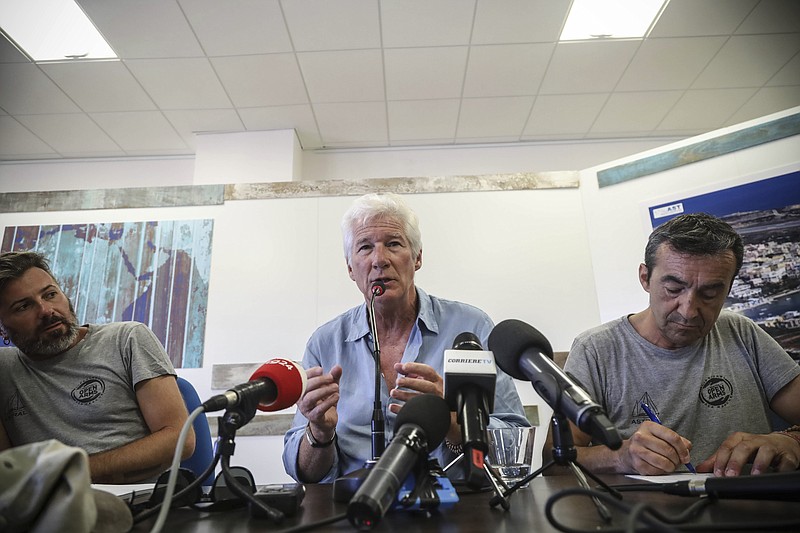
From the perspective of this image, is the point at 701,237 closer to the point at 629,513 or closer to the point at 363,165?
the point at 629,513

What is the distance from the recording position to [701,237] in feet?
4.17

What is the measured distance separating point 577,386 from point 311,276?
254 cm

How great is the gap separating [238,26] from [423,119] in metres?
1.47

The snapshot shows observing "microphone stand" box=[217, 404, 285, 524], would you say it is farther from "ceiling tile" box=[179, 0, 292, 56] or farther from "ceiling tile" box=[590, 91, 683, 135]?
"ceiling tile" box=[590, 91, 683, 135]

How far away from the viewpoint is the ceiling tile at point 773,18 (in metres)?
2.70

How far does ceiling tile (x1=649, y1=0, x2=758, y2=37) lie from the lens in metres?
2.66

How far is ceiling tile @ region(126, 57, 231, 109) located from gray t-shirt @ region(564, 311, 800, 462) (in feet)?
9.54

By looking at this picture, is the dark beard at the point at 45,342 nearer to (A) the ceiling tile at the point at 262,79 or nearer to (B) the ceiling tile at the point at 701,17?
(A) the ceiling tile at the point at 262,79

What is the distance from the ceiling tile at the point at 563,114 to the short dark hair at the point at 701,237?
7.64 feet

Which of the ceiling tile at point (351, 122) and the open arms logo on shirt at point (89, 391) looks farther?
the ceiling tile at point (351, 122)

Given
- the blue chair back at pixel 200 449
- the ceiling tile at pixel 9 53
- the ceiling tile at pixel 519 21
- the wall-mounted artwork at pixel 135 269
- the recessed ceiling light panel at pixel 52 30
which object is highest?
the recessed ceiling light panel at pixel 52 30

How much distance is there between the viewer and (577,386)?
55 cm

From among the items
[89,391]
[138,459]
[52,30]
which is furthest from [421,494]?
[52,30]

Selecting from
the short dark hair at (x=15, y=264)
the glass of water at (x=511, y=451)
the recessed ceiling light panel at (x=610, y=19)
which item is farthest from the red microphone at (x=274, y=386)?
the recessed ceiling light panel at (x=610, y=19)
